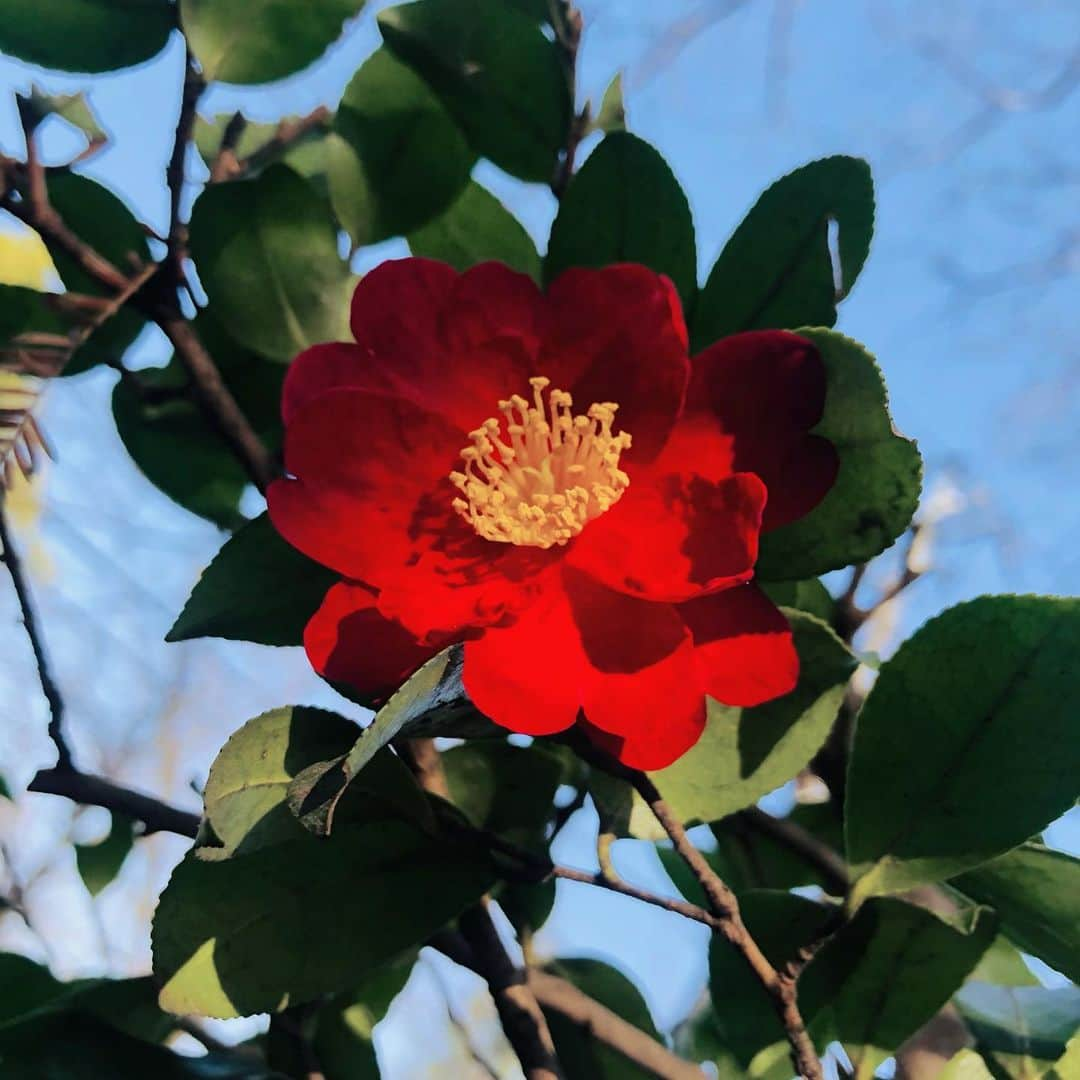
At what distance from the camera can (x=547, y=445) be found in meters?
0.42

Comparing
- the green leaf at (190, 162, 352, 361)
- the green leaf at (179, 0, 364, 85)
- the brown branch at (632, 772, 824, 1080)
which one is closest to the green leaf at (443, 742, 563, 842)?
the brown branch at (632, 772, 824, 1080)

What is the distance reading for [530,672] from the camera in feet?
1.12

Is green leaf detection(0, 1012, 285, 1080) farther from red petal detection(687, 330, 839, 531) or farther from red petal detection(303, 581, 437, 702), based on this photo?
red petal detection(687, 330, 839, 531)

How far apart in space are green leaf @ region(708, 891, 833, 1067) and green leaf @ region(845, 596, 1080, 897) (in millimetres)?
60

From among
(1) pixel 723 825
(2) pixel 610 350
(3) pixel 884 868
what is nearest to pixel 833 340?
(2) pixel 610 350

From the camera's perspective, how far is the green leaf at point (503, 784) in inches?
18.6

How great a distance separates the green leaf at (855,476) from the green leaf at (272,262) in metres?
0.25

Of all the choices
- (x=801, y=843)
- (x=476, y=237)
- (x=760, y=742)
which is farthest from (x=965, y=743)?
(x=476, y=237)

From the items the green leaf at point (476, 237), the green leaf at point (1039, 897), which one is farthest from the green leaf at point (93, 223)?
the green leaf at point (1039, 897)

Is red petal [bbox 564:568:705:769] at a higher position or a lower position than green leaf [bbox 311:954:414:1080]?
higher

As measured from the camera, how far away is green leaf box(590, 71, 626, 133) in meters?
0.52

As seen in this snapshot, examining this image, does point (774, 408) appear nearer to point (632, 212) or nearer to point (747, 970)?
point (632, 212)

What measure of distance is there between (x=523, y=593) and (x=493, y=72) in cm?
26

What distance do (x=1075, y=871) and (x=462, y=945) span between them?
256mm
